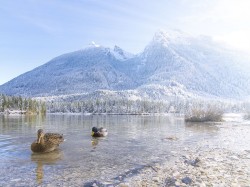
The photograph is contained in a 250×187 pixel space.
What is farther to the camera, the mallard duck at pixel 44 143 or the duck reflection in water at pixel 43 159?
the mallard duck at pixel 44 143

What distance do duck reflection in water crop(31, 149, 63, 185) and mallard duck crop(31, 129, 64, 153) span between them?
0.44 meters

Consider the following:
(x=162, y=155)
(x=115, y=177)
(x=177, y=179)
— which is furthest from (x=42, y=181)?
(x=162, y=155)

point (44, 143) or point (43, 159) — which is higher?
point (44, 143)

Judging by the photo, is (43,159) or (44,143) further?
(44,143)

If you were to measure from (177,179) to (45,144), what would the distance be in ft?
44.1

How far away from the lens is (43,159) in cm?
2322

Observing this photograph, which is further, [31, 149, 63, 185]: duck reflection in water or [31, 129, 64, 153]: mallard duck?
[31, 129, 64, 153]: mallard duck

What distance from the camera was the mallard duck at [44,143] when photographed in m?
25.8

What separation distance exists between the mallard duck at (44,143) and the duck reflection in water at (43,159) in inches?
17.4

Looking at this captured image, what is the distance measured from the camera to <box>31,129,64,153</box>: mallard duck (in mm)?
25766

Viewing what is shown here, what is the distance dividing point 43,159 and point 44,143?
131 inches

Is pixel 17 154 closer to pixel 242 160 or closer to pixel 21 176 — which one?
pixel 21 176

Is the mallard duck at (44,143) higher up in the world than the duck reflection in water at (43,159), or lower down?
higher up

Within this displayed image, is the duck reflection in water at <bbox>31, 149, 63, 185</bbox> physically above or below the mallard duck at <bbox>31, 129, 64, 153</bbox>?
below
